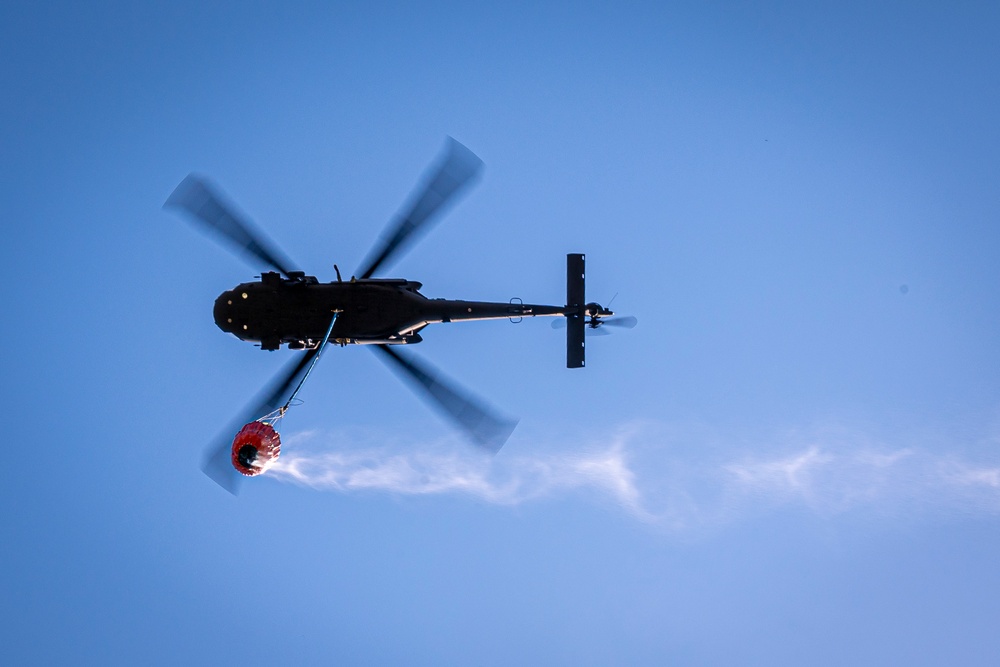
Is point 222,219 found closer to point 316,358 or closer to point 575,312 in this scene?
point 316,358

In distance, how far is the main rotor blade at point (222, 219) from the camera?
1578 centimetres

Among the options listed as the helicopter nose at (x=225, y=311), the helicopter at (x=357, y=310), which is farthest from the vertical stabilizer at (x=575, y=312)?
the helicopter nose at (x=225, y=311)

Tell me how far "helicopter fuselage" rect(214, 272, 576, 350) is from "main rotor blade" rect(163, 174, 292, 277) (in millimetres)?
830

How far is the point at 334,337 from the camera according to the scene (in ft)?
54.6

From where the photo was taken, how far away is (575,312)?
17.3m

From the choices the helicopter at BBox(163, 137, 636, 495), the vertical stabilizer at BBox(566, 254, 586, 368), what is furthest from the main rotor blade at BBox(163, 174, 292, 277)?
the vertical stabilizer at BBox(566, 254, 586, 368)

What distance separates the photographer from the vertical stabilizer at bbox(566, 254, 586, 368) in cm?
1736

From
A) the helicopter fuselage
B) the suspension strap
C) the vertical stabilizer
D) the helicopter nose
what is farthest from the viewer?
the vertical stabilizer

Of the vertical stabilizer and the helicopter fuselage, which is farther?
the vertical stabilizer

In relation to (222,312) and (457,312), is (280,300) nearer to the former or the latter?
(222,312)

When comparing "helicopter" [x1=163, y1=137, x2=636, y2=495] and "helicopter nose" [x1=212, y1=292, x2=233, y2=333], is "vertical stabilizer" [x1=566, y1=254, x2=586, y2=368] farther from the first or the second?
"helicopter nose" [x1=212, y1=292, x2=233, y2=333]

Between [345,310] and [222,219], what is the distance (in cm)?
349

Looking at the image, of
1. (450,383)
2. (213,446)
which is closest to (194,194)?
(213,446)

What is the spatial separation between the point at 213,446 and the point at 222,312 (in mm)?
3520
